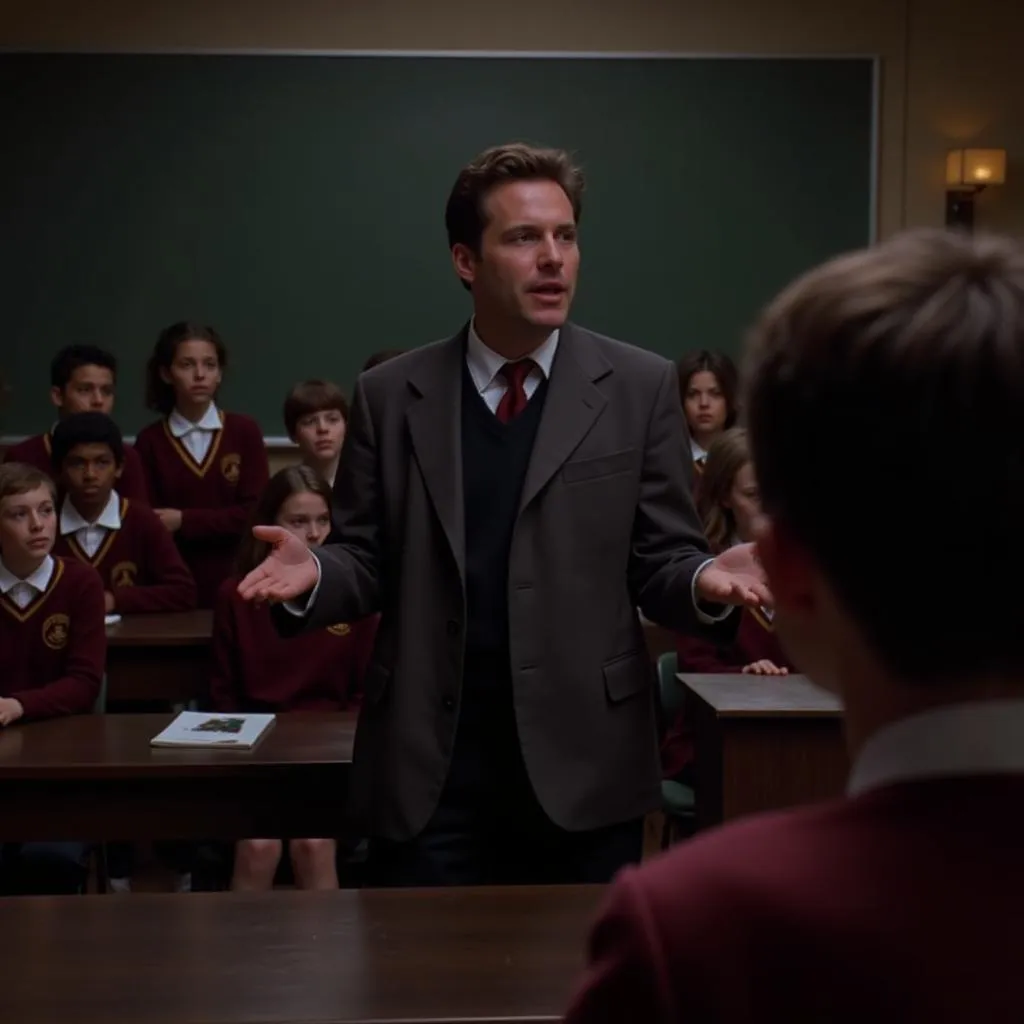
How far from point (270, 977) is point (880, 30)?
229 inches

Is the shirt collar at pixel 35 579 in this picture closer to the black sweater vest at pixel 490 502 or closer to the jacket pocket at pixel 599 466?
the black sweater vest at pixel 490 502

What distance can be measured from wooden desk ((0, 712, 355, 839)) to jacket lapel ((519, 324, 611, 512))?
77cm

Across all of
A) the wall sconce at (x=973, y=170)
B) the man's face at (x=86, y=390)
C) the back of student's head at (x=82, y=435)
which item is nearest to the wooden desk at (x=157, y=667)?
the back of student's head at (x=82, y=435)

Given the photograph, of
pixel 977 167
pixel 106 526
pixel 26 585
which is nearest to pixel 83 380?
pixel 106 526

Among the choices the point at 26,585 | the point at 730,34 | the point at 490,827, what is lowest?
the point at 490,827

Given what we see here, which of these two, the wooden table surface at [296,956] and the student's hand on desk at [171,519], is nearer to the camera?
the wooden table surface at [296,956]

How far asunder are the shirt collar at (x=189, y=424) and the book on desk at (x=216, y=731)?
2.22 metres

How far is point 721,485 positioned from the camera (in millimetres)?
3922

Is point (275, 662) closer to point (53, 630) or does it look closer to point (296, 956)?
point (53, 630)

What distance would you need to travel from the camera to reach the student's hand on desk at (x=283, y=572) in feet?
6.88

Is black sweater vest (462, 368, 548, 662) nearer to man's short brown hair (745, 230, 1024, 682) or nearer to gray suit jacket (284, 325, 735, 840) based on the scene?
gray suit jacket (284, 325, 735, 840)

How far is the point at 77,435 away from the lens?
4.51 metres

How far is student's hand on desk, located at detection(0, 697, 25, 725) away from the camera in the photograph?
3.01 m

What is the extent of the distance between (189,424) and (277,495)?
1385mm
